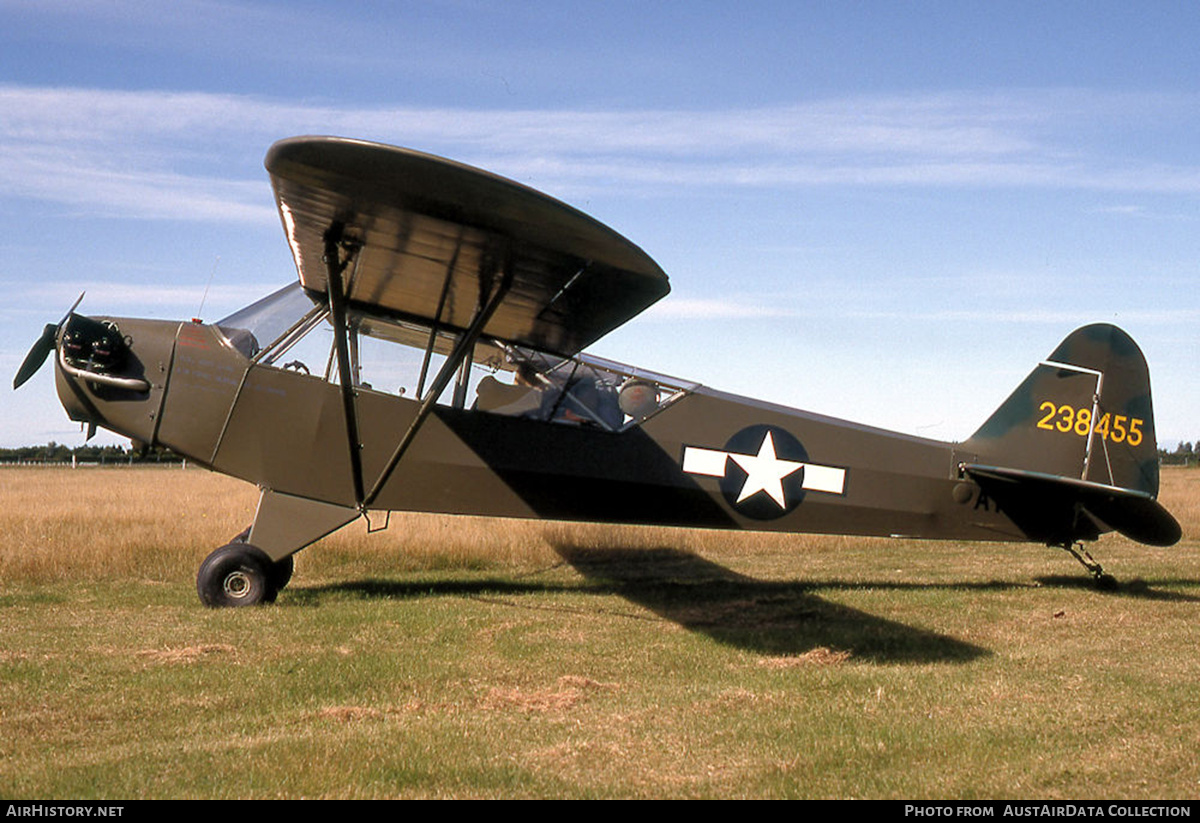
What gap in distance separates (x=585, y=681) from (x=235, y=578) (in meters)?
3.37

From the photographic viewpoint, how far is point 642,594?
906 centimetres

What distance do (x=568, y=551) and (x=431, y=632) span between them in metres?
5.69

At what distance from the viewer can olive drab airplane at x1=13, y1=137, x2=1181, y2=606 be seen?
6895mm

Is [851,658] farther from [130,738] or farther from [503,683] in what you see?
[130,738]

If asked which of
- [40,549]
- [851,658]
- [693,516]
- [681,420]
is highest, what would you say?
[681,420]

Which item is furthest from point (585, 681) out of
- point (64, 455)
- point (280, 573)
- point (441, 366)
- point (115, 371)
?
point (64, 455)

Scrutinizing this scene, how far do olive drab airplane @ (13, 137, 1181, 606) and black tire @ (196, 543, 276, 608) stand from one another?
0.02 metres

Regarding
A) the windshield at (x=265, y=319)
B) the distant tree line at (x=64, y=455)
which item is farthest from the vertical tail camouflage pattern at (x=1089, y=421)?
the distant tree line at (x=64, y=455)

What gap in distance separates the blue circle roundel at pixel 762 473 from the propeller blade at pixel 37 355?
5628mm

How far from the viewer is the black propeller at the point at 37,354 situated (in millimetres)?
7742

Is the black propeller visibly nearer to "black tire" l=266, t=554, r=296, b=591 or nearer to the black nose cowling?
the black nose cowling

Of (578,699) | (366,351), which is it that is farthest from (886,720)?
(366,351)

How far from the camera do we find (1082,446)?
937 centimetres
